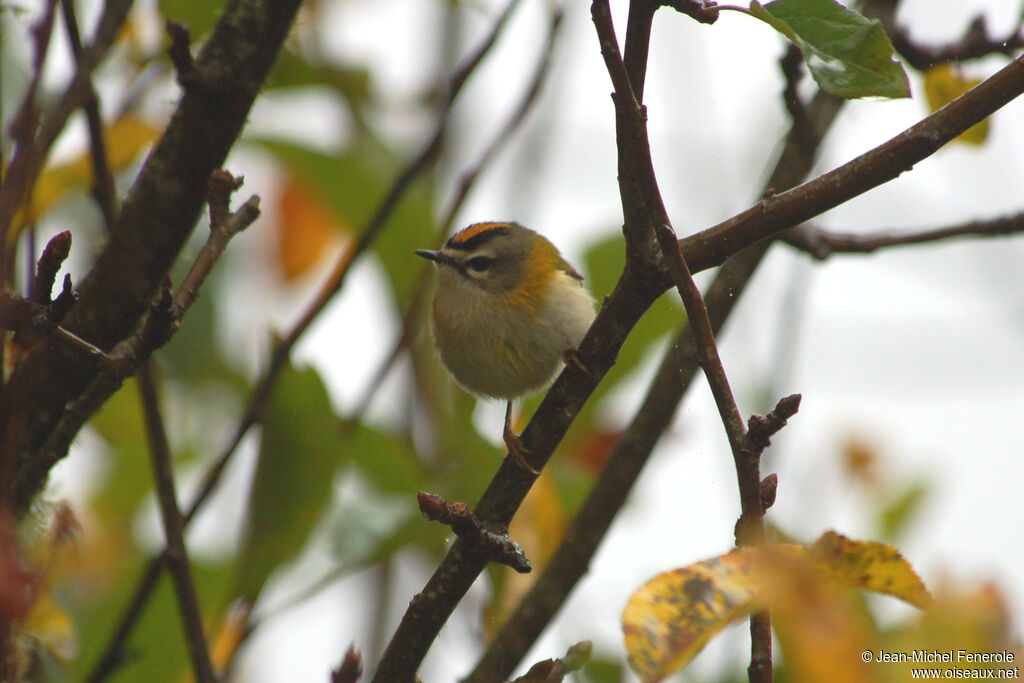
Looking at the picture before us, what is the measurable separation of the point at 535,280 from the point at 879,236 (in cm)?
106

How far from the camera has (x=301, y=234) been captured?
3936 millimetres

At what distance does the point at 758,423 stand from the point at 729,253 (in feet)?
0.98

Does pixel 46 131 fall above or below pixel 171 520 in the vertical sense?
above

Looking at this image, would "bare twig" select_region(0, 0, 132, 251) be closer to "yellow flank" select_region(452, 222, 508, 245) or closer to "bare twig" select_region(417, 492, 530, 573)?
"bare twig" select_region(417, 492, 530, 573)

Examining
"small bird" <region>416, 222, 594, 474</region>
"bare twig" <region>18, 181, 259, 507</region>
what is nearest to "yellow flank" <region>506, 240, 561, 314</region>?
"small bird" <region>416, 222, 594, 474</region>

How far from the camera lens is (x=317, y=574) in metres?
2.53

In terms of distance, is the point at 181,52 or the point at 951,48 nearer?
the point at 181,52

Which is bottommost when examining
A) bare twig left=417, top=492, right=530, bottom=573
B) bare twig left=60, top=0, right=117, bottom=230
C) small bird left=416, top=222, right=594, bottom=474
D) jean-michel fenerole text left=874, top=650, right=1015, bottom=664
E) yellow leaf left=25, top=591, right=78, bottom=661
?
yellow leaf left=25, top=591, right=78, bottom=661

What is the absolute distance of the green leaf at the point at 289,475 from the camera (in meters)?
2.34

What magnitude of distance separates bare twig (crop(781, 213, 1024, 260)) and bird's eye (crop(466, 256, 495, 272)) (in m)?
1.09

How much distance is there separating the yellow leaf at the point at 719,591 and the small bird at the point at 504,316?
1.67 meters

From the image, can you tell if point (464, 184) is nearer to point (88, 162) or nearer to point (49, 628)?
point (88, 162)

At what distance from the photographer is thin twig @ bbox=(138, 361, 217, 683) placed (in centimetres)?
200

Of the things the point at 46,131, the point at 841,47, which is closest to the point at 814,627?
the point at 841,47
